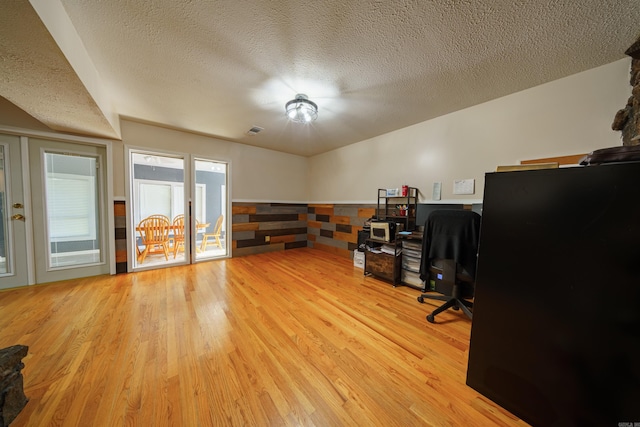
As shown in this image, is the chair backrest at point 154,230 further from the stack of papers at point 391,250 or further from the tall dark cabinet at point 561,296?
the tall dark cabinet at point 561,296

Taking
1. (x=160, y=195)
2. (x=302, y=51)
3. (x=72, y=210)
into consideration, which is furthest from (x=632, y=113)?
(x=160, y=195)

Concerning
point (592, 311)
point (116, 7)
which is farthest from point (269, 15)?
point (592, 311)

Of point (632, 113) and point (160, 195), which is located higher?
point (632, 113)

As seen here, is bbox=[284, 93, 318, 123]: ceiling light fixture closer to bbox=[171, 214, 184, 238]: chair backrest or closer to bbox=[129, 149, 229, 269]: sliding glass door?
bbox=[129, 149, 229, 269]: sliding glass door

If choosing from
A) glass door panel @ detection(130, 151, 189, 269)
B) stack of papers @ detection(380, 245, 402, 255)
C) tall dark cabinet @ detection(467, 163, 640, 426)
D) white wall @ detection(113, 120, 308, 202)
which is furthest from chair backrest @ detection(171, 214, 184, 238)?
tall dark cabinet @ detection(467, 163, 640, 426)

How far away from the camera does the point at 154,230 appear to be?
3.82m

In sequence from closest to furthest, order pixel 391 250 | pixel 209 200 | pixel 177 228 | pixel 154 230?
pixel 391 250 → pixel 154 230 → pixel 177 228 → pixel 209 200

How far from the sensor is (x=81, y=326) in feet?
5.72

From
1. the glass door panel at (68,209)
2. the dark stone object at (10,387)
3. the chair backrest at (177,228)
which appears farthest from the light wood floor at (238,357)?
the chair backrest at (177,228)

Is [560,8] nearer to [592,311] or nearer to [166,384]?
[592,311]

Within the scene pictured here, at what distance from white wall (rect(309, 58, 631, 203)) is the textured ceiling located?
155mm

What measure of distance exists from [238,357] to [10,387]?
108 centimetres

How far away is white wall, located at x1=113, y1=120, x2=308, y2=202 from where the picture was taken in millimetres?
3002

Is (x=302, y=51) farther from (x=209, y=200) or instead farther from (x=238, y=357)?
(x=209, y=200)
